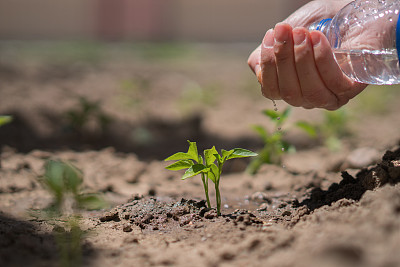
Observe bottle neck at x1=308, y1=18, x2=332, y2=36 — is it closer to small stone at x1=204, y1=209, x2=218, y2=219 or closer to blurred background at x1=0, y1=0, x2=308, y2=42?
small stone at x1=204, y1=209, x2=218, y2=219

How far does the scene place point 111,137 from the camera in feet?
12.0

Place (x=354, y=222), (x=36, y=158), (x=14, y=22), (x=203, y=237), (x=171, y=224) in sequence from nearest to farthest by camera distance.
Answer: (x=354, y=222) → (x=203, y=237) → (x=171, y=224) → (x=36, y=158) → (x=14, y=22)

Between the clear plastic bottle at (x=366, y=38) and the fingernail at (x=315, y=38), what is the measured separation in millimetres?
239

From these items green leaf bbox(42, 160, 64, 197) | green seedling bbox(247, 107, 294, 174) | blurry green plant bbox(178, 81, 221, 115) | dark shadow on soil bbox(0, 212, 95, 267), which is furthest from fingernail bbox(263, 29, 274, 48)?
blurry green plant bbox(178, 81, 221, 115)

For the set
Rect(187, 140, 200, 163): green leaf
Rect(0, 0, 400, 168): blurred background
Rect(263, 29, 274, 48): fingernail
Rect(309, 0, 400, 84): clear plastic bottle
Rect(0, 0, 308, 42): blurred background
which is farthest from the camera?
Rect(0, 0, 308, 42): blurred background

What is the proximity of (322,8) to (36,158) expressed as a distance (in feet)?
7.32

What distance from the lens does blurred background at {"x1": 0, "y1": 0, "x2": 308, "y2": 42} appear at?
45.8 ft

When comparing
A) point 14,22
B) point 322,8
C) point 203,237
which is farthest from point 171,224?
point 14,22

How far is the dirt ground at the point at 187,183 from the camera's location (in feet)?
4.76

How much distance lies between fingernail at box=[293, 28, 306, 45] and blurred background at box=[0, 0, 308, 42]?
13.0 m

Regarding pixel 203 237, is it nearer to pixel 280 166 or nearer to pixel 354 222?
pixel 354 222

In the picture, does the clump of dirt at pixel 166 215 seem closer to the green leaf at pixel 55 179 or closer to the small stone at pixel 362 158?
the green leaf at pixel 55 179

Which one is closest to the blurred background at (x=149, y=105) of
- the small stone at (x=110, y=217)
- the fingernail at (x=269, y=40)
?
the fingernail at (x=269, y=40)

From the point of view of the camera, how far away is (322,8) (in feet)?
7.79
